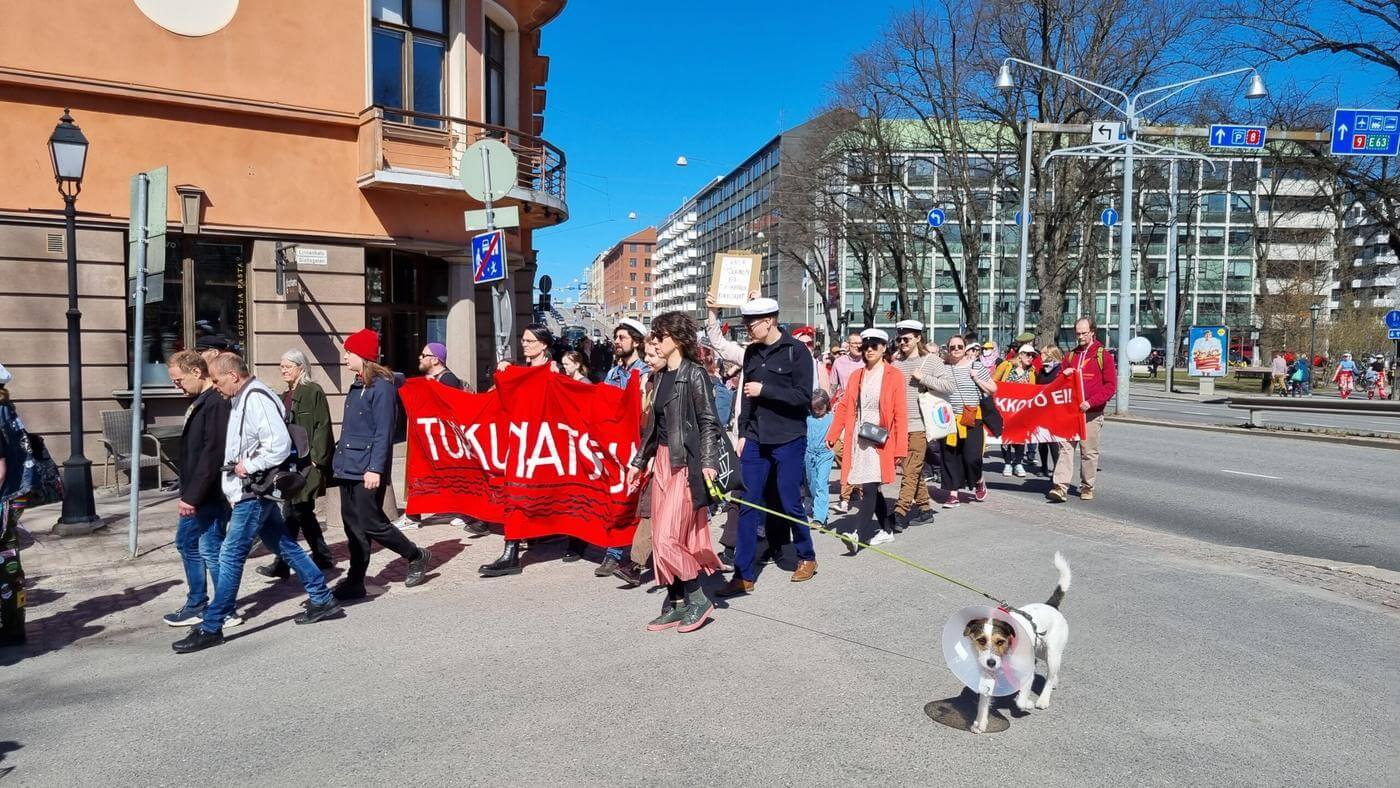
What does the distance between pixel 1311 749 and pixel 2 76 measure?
1487cm

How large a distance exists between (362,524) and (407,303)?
11294 millimetres

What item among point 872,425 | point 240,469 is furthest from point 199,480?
point 872,425

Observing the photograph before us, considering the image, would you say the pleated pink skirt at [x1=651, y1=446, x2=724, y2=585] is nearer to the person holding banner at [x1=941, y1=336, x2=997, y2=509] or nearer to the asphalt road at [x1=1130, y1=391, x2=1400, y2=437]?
the person holding banner at [x1=941, y1=336, x2=997, y2=509]

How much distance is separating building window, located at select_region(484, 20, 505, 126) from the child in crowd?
10.7 metres

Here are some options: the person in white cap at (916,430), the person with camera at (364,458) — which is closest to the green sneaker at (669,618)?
the person with camera at (364,458)

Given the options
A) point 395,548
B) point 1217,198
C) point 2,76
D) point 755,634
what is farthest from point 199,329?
point 1217,198

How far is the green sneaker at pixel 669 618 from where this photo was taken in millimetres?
5781

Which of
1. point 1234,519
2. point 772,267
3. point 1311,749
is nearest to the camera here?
point 1311,749

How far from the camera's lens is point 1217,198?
3420 inches

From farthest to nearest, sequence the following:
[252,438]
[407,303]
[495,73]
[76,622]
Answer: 1. [495,73]
2. [407,303]
3. [76,622]
4. [252,438]

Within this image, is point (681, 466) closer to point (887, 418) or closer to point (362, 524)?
point (362, 524)

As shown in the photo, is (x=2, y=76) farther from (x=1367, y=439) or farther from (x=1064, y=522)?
(x=1367, y=439)

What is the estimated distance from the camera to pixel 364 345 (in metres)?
6.69

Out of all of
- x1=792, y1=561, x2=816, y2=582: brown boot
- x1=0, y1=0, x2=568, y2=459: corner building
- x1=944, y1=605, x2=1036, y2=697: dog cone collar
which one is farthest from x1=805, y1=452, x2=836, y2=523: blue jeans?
x1=0, y1=0, x2=568, y2=459: corner building
